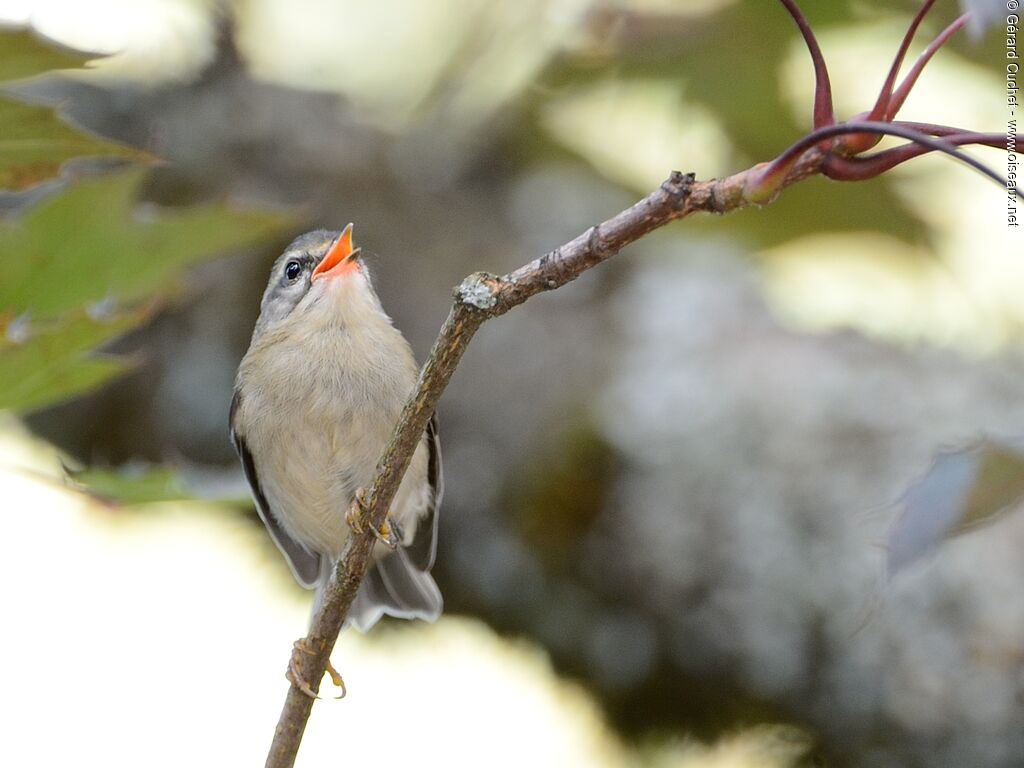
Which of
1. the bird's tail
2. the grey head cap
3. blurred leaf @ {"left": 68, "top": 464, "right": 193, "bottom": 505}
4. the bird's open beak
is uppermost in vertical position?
the grey head cap

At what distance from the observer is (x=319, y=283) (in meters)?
2.75

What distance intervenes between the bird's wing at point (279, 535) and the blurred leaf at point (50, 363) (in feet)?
4.66

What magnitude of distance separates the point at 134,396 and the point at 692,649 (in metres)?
1.70

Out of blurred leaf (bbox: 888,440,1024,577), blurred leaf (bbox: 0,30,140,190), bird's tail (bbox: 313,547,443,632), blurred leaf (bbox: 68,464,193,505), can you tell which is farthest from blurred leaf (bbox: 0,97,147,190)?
bird's tail (bbox: 313,547,443,632)

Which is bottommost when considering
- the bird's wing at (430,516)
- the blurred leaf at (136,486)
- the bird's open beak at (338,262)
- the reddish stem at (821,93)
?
the blurred leaf at (136,486)

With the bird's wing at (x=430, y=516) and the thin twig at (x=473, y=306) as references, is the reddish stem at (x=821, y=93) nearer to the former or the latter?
the thin twig at (x=473, y=306)

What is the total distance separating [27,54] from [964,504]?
1.18 metres

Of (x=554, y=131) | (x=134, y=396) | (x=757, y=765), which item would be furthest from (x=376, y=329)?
(x=757, y=765)

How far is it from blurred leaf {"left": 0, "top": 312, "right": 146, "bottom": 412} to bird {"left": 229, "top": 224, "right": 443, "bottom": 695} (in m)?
1.10

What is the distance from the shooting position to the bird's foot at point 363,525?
138 centimetres

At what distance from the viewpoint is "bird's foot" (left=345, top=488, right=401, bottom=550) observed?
1384mm

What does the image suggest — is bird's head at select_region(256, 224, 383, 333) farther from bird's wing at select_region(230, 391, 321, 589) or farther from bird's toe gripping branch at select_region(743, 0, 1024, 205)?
bird's toe gripping branch at select_region(743, 0, 1024, 205)

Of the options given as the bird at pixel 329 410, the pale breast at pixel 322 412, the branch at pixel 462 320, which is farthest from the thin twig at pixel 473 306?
the pale breast at pixel 322 412

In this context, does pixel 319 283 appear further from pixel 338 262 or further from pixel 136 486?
pixel 136 486
